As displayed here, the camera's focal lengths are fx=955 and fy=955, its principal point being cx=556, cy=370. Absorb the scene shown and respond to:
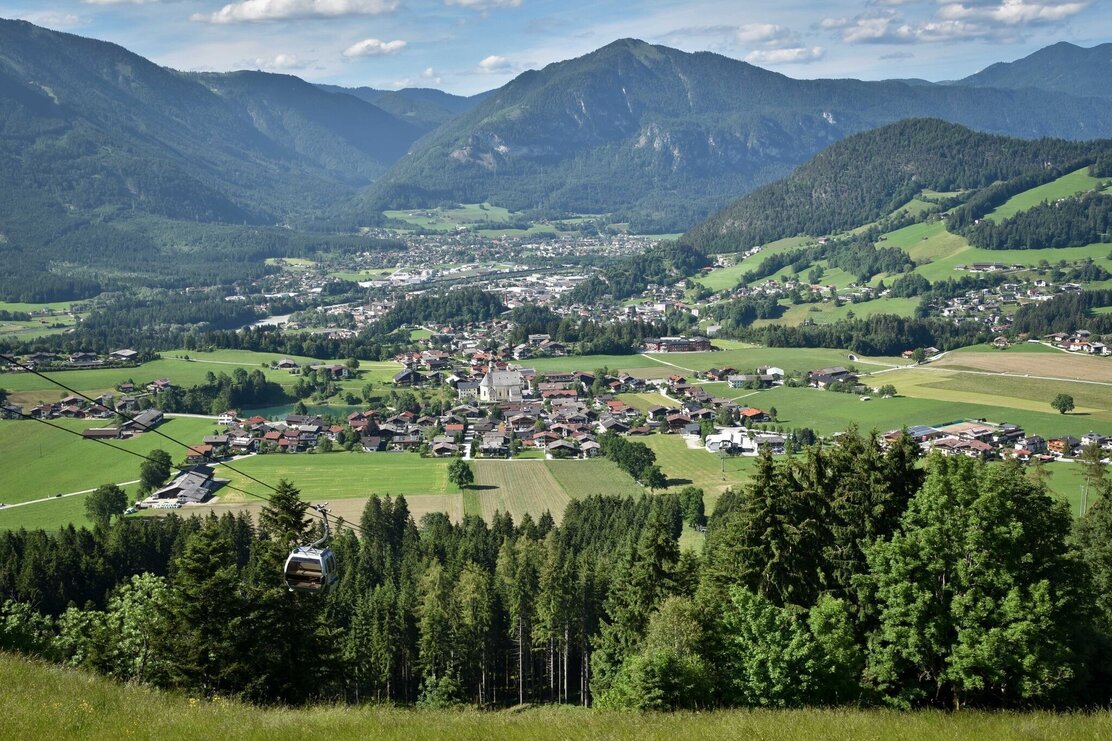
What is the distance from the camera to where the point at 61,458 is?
60.5m

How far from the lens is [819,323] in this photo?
117875mm

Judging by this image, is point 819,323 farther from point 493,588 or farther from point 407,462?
point 493,588

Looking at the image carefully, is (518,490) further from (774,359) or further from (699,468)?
(774,359)

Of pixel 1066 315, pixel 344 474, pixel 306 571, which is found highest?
pixel 306 571

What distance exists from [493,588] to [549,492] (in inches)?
875

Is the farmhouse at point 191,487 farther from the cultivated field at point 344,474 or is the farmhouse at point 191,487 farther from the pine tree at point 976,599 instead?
the pine tree at point 976,599

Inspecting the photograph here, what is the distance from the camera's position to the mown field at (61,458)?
55419 millimetres

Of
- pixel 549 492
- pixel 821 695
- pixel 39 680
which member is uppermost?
pixel 39 680

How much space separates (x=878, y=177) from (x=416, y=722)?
190629 millimetres

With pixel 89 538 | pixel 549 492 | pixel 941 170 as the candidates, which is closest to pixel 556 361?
pixel 549 492

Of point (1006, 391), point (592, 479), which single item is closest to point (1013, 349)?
point (1006, 391)

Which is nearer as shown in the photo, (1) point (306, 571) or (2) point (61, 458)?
(1) point (306, 571)

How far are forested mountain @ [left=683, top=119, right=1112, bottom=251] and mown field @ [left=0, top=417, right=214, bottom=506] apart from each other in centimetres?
12909

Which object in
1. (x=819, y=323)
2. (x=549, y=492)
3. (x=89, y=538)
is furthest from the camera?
(x=819, y=323)
